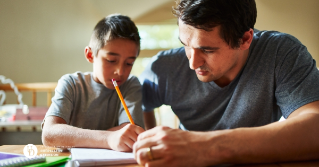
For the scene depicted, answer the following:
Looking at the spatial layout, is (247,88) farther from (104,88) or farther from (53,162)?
(53,162)

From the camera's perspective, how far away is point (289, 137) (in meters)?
0.56

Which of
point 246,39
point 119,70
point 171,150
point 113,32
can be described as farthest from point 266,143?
point 113,32

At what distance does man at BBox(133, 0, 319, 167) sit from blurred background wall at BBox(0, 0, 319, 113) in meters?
1.99

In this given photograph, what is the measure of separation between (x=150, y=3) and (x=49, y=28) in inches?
43.2

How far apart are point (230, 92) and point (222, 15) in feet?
0.93

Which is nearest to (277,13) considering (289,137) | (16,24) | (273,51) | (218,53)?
(273,51)

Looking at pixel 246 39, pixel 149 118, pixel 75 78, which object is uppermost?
pixel 246 39

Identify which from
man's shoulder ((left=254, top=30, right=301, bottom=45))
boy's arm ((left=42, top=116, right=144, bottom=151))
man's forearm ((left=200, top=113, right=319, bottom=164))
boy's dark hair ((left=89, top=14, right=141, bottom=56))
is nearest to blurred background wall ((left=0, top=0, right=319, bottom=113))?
boy's dark hair ((left=89, top=14, right=141, bottom=56))

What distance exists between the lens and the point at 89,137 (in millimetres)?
708

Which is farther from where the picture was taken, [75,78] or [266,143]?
[75,78]

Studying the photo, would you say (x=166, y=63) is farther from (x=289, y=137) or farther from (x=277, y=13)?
(x=277, y=13)

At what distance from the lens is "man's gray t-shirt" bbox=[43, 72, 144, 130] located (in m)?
0.93

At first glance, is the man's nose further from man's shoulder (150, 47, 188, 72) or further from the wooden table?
A: the wooden table

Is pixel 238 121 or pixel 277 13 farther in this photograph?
pixel 277 13
